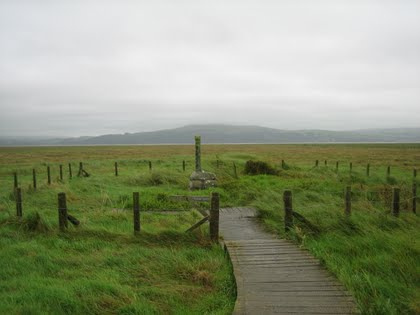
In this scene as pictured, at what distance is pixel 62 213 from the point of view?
932cm

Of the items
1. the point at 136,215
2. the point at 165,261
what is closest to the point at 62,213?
the point at 136,215

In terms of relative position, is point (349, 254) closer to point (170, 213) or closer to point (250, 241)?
point (250, 241)

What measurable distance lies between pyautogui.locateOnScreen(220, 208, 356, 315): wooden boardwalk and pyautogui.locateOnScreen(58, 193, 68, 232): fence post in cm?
462

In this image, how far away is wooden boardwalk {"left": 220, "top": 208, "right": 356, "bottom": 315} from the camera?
5020mm

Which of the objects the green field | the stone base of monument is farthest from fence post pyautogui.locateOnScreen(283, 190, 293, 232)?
the stone base of monument

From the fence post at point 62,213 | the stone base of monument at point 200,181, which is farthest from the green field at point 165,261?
the stone base of monument at point 200,181

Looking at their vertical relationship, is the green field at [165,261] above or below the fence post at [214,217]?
below

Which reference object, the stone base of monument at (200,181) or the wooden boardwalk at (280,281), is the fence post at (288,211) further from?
the stone base of monument at (200,181)

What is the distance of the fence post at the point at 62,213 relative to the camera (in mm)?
9219

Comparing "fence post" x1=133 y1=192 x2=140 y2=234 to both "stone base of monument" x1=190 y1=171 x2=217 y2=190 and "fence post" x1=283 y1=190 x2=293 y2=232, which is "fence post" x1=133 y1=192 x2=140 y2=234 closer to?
"fence post" x1=283 y1=190 x2=293 y2=232

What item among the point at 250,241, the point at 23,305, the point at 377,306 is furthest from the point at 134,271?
the point at 377,306

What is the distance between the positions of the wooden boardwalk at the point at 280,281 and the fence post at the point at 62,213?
462 cm

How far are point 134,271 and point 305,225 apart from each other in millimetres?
4932

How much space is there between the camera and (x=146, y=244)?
8.48 meters
